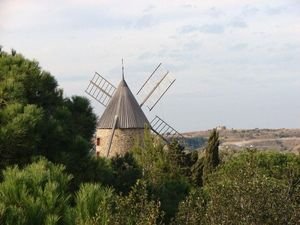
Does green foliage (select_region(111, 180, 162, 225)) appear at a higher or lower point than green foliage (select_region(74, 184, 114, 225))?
lower

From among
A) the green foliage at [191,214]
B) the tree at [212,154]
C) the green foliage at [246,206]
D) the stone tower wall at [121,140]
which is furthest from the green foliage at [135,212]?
the stone tower wall at [121,140]

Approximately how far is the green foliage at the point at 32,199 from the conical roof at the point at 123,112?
88.0ft

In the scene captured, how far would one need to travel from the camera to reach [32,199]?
8.62 meters

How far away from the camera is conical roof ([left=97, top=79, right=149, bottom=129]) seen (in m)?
36.3

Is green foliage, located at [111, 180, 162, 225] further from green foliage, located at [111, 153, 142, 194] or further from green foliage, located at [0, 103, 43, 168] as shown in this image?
green foliage, located at [111, 153, 142, 194]

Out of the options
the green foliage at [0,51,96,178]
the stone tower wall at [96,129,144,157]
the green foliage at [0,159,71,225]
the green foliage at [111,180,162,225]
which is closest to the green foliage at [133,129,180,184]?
the stone tower wall at [96,129,144,157]

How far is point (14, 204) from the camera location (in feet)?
28.3

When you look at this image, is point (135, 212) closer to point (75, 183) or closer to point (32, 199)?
point (32, 199)

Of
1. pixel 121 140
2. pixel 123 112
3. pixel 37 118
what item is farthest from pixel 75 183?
pixel 123 112

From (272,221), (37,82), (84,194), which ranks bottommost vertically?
(272,221)

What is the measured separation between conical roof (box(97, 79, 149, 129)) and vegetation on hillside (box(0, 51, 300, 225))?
63.6ft

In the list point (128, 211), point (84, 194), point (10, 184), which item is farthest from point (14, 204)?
point (128, 211)

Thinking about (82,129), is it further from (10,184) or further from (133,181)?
(10,184)

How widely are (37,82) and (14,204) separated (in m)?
6.44
